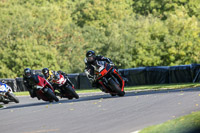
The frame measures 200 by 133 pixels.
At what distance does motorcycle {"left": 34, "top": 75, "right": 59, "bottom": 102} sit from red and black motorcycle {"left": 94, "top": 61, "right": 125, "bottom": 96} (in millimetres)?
2451

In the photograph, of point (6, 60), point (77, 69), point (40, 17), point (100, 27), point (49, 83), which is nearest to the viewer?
point (49, 83)

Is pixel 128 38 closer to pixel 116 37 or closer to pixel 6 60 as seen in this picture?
pixel 116 37

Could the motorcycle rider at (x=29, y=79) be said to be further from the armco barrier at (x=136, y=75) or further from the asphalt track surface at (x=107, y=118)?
the armco barrier at (x=136, y=75)

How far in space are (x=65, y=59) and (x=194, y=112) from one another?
58.2m

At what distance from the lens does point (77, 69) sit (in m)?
67.2

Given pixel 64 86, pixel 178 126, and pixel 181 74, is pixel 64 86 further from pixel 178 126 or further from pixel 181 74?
pixel 181 74

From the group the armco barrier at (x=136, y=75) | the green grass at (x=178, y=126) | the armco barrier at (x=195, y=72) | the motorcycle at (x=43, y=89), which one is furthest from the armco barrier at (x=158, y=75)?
the green grass at (x=178, y=126)

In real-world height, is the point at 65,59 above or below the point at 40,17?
below

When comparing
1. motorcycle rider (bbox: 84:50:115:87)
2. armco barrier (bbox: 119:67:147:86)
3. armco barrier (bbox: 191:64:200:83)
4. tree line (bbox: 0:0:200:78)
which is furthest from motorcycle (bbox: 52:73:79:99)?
tree line (bbox: 0:0:200:78)

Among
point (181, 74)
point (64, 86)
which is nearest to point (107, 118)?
point (64, 86)

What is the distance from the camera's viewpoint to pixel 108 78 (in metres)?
16.4

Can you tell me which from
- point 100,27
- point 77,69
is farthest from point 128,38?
point 100,27

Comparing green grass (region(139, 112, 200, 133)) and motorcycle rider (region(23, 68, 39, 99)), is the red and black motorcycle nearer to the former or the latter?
motorcycle rider (region(23, 68, 39, 99))

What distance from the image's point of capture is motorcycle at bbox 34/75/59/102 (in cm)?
1816
